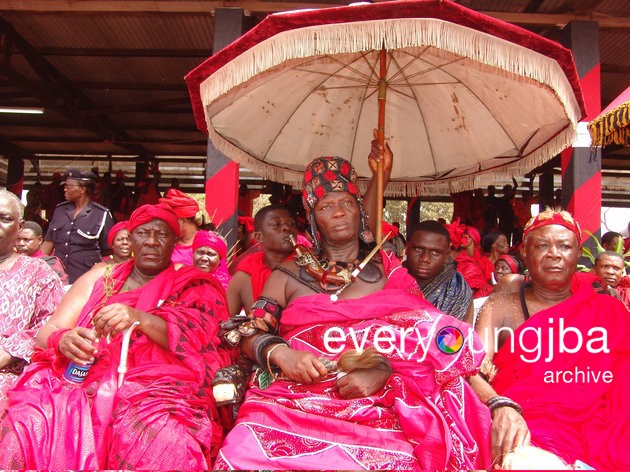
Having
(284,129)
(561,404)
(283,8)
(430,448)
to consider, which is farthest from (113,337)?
(283,8)

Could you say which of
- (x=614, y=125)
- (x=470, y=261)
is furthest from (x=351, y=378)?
(x=470, y=261)

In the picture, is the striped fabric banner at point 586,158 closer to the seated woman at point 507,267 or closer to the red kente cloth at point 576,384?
the seated woman at point 507,267

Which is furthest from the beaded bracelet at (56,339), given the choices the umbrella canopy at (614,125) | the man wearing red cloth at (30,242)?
the man wearing red cloth at (30,242)

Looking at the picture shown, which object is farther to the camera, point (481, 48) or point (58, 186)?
point (58, 186)

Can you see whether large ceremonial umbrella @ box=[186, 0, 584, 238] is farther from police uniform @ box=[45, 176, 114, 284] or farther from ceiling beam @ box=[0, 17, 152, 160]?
ceiling beam @ box=[0, 17, 152, 160]

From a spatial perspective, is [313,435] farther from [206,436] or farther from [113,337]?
[113,337]

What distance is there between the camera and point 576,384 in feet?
8.40

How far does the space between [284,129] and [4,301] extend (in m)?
1.88

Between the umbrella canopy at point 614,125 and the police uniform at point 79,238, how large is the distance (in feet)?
16.1

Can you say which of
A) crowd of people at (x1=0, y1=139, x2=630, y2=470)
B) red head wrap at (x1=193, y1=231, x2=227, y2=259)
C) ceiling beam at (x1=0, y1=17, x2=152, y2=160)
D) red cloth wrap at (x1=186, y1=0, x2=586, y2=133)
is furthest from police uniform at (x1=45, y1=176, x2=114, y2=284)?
red cloth wrap at (x1=186, y1=0, x2=586, y2=133)

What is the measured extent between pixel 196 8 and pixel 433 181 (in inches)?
137

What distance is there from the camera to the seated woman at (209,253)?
436 centimetres

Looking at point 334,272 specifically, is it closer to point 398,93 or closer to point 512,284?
point 512,284

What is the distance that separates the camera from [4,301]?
10.2 feet
